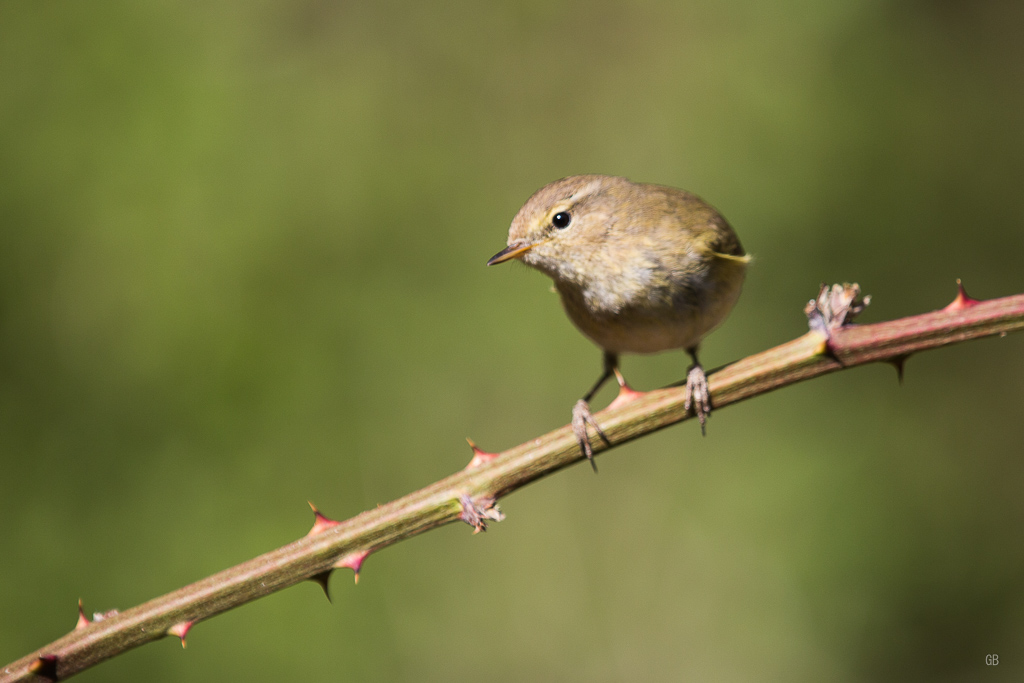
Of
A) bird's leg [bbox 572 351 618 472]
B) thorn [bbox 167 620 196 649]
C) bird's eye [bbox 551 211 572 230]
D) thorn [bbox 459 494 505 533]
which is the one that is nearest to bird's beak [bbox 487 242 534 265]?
bird's eye [bbox 551 211 572 230]

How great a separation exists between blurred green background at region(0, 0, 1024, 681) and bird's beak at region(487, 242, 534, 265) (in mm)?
2686

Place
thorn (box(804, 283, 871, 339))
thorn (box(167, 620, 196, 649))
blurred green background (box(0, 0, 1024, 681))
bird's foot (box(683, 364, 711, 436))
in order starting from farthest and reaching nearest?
blurred green background (box(0, 0, 1024, 681))
bird's foot (box(683, 364, 711, 436))
thorn (box(804, 283, 871, 339))
thorn (box(167, 620, 196, 649))

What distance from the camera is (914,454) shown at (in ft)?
18.4

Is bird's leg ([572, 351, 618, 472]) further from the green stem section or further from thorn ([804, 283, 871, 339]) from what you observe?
thorn ([804, 283, 871, 339])

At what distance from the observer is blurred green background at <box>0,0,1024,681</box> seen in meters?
4.82

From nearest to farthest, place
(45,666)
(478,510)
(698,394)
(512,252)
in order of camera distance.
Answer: (45,666), (478,510), (698,394), (512,252)

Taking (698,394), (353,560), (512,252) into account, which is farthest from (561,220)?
(353,560)

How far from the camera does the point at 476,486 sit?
2025 mm

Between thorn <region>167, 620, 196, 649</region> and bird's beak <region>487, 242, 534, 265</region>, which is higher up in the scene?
bird's beak <region>487, 242, 534, 265</region>

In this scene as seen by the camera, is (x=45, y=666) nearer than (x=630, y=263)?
Yes

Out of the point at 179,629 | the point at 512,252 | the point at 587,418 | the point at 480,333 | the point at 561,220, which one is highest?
the point at 480,333

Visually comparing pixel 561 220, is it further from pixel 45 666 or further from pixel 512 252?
pixel 45 666

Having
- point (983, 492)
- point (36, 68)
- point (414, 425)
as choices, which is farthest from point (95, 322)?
point (983, 492)

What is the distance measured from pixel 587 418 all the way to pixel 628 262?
61 cm
